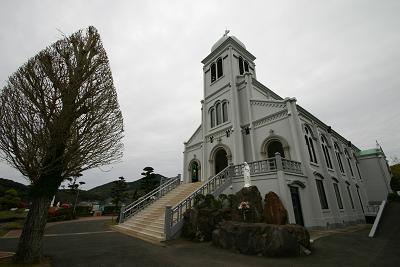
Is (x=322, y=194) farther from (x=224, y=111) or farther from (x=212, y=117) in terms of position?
(x=212, y=117)

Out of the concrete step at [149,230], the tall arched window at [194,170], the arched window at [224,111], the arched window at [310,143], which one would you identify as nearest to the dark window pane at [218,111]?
the arched window at [224,111]

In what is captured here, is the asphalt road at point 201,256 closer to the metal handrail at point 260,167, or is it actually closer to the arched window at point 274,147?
the metal handrail at point 260,167

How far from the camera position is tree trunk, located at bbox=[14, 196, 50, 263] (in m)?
6.55

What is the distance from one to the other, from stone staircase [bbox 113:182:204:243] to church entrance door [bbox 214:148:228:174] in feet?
15.5

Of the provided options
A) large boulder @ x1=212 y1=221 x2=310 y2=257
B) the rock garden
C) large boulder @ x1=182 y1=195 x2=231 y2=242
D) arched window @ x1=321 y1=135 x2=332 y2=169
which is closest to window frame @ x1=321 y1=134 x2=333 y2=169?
arched window @ x1=321 y1=135 x2=332 y2=169

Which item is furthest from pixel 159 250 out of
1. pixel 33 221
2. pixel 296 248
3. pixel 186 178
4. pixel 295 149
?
pixel 186 178

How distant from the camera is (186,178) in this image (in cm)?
2445

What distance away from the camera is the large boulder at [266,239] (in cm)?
772

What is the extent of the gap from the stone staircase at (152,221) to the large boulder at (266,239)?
4.02 meters

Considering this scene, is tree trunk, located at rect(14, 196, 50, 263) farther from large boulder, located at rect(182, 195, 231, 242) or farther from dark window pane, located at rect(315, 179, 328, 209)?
dark window pane, located at rect(315, 179, 328, 209)

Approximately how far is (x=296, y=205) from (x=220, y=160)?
31.8 feet

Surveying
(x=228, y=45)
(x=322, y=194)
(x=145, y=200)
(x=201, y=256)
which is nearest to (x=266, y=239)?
(x=201, y=256)

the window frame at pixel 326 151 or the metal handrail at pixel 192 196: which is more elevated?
the window frame at pixel 326 151

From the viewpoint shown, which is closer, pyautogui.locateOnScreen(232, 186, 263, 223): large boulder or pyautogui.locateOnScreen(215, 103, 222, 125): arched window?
pyautogui.locateOnScreen(232, 186, 263, 223): large boulder
